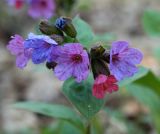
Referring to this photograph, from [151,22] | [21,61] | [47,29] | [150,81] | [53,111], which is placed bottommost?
[53,111]

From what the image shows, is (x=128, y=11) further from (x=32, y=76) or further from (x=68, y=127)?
(x=68, y=127)

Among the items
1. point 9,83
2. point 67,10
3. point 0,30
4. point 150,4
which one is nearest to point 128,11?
point 150,4

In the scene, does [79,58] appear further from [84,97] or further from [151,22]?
[151,22]

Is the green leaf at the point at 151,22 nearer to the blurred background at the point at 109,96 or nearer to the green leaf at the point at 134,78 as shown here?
the blurred background at the point at 109,96

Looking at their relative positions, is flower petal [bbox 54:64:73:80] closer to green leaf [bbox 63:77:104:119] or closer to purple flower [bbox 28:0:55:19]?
green leaf [bbox 63:77:104:119]

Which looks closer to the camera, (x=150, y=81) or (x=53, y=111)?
(x=53, y=111)

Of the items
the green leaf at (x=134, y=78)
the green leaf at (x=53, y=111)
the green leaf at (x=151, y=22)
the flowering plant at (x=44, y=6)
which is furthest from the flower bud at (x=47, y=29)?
the green leaf at (x=151, y=22)

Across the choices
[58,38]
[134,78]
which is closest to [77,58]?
[58,38]
